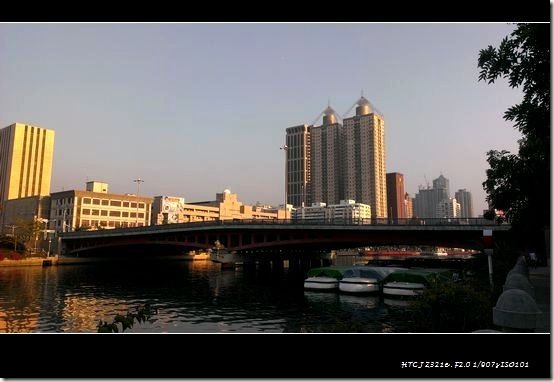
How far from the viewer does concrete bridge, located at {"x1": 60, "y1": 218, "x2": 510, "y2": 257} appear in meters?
55.4

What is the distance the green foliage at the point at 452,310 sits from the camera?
10164 mm

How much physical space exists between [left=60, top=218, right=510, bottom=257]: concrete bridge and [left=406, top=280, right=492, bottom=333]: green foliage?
42002 mm

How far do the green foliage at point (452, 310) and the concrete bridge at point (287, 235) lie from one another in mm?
42002

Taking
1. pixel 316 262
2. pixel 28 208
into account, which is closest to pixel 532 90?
pixel 316 262

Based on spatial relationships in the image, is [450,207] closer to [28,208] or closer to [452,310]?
[28,208]

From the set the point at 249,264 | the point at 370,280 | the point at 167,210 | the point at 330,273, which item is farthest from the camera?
the point at 167,210

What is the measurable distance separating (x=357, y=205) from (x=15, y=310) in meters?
178

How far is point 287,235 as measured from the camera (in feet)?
226

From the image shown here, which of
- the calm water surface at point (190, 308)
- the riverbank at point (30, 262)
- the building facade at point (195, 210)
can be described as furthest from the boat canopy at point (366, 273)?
the building facade at point (195, 210)

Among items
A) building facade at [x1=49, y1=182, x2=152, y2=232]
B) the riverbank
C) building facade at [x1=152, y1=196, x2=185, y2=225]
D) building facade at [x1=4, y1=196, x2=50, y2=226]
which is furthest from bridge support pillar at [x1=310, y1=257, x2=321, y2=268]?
building facade at [x1=4, y1=196, x2=50, y2=226]

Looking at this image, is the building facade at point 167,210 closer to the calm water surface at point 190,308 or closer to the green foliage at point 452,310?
the calm water surface at point 190,308

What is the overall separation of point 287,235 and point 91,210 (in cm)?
8042

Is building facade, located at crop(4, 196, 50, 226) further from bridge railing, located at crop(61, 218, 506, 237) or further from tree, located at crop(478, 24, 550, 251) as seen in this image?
tree, located at crop(478, 24, 550, 251)
